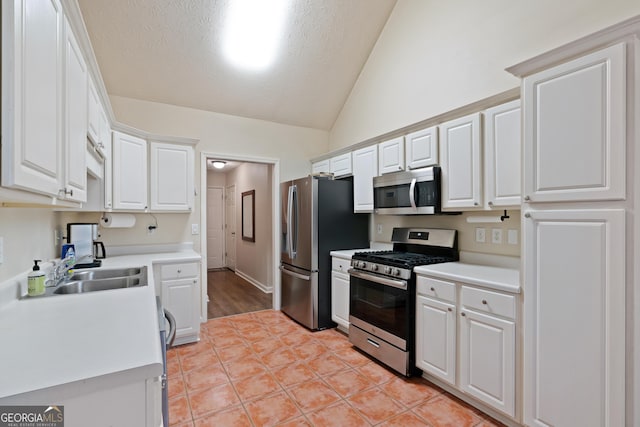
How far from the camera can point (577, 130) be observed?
158 centimetres

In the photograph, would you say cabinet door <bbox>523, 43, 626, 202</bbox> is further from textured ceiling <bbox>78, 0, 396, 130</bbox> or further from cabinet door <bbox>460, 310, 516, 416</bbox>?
textured ceiling <bbox>78, 0, 396, 130</bbox>

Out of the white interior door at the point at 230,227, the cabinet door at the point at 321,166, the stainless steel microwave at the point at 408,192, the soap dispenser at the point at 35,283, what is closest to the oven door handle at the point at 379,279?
the stainless steel microwave at the point at 408,192

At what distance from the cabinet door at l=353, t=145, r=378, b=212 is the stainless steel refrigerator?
17 centimetres

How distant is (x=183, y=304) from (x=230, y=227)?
4.26 meters

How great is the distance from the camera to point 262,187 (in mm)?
5418

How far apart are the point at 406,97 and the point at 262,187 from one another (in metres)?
2.89

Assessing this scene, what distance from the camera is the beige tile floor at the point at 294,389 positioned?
205cm

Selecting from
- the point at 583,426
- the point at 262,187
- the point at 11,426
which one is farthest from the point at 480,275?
the point at 262,187

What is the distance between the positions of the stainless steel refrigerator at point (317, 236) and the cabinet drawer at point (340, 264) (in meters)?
0.08

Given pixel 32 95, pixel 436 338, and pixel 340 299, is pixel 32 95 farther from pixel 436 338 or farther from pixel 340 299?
pixel 340 299

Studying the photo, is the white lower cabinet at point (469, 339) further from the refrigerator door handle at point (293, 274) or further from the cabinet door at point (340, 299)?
the refrigerator door handle at point (293, 274)

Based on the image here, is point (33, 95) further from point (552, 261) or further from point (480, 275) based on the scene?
point (480, 275)

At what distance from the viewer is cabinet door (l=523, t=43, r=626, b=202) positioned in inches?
57.6

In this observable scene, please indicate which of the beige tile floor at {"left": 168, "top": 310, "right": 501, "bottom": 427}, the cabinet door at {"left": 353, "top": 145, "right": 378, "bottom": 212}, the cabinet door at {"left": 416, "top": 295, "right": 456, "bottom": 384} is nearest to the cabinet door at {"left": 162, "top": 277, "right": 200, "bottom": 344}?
the beige tile floor at {"left": 168, "top": 310, "right": 501, "bottom": 427}
